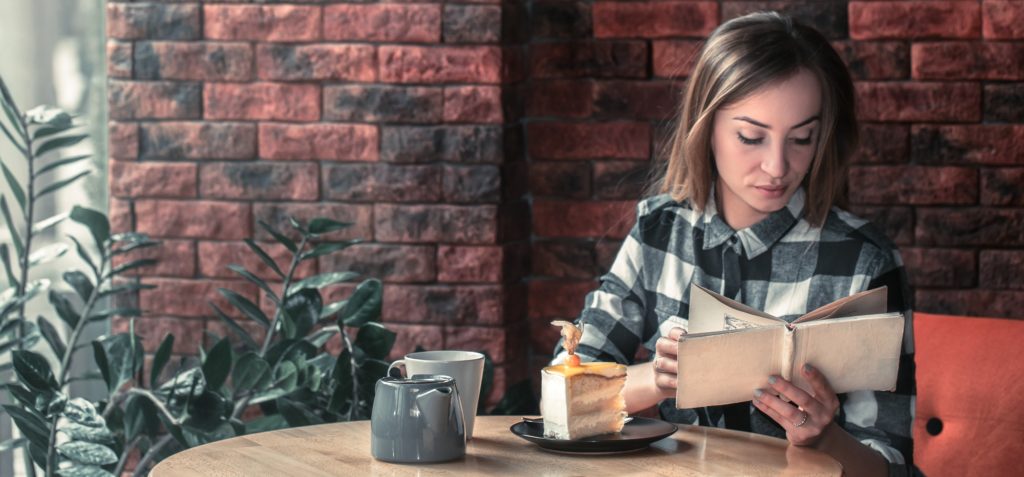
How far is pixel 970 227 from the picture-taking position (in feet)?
7.77

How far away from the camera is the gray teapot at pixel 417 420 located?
1.36 m

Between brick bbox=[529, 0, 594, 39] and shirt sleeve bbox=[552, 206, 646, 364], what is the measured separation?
2.15 ft

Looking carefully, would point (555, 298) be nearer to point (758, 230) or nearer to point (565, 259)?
point (565, 259)

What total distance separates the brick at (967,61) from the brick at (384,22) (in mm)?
923

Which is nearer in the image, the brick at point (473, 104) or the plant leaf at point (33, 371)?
the plant leaf at point (33, 371)

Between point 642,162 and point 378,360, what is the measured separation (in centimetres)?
72

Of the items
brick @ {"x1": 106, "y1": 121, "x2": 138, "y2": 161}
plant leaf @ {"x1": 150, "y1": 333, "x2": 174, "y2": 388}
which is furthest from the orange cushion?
brick @ {"x1": 106, "y1": 121, "x2": 138, "y2": 161}

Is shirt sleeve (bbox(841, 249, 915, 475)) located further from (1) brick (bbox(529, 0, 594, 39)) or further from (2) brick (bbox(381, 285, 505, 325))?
(1) brick (bbox(529, 0, 594, 39))

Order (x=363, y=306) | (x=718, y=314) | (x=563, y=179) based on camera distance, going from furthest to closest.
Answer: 1. (x=563, y=179)
2. (x=363, y=306)
3. (x=718, y=314)

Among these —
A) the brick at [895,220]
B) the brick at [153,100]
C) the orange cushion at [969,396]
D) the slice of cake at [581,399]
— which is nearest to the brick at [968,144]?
the brick at [895,220]

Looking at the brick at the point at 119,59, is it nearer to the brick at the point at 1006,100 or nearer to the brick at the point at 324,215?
the brick at the point at 324,215

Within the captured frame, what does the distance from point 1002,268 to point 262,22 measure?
151 cm

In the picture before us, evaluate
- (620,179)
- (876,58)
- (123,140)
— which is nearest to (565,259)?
(620,179)

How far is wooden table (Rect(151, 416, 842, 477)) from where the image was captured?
1.35 metres
